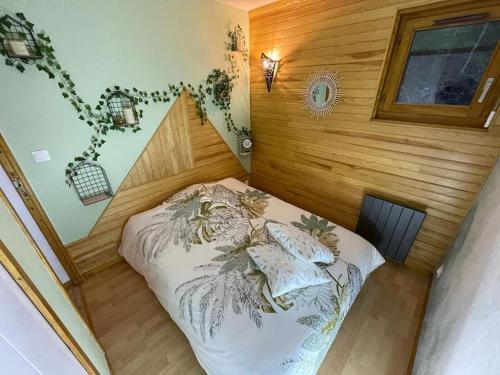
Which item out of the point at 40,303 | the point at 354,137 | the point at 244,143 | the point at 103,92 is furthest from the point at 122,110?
the point at 354,137

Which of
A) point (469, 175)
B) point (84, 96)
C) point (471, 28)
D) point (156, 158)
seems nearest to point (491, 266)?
point (469, 175)

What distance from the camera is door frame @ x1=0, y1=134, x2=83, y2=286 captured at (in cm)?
146

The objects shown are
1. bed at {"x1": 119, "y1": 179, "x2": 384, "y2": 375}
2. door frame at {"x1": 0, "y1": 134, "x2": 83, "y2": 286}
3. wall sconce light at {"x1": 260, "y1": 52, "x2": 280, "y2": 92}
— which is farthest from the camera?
wall sconce light at {"x1": 260, "y1": 52, "x2": 280, "y2": 92}

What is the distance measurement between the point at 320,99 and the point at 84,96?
7.17 ft

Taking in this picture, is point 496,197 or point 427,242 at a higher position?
point 496,197

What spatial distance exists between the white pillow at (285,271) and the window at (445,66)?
158 centimetres

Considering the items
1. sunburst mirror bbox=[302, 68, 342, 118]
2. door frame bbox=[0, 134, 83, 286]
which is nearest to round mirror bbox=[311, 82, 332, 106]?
sunburst mirror bbox=[302, 68, 342, 118]

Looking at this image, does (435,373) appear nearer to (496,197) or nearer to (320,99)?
(496,197)

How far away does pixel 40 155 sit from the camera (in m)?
1.59

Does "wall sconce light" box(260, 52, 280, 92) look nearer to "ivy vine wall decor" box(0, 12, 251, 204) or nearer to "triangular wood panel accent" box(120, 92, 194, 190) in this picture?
"ivy vine wall decor" box(0, 12, 251, 204)

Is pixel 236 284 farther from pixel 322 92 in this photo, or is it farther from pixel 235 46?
pixel 235 46

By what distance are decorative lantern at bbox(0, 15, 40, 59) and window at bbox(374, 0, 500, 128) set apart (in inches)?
105

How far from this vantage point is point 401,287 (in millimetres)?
1920

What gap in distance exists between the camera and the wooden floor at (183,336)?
4.60ft
